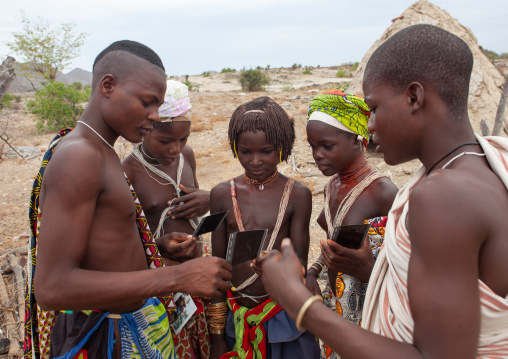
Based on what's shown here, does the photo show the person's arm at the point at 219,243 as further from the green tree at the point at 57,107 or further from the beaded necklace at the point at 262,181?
the green tree at the point at 57,107

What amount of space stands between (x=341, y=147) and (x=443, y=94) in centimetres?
112

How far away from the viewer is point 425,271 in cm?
102

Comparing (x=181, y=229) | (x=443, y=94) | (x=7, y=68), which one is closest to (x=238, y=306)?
(x=181, y=229)

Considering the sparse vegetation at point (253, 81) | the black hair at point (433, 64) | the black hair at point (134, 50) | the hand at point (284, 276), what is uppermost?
the sparse vegetation at point (253, 81)

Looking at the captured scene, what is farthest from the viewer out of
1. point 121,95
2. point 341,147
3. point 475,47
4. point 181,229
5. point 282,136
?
point 475,47

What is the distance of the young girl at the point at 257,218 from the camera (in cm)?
231

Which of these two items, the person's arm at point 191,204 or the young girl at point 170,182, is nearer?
the young girl at point 170,182

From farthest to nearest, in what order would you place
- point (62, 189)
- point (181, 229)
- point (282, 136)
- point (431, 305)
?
point (181, 229) < point (282, 136) < point (62, 189) < point (431, 305)

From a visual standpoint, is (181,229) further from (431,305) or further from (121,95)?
(431,305)

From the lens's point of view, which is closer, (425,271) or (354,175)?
(425,271)

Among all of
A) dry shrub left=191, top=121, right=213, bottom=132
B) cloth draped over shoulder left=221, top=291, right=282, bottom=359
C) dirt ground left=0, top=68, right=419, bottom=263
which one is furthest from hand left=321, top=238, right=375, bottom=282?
dry shrub left=191, top=121, right=213, bottom=132

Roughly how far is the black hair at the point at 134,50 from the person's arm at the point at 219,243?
0.96m

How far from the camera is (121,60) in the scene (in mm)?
1715

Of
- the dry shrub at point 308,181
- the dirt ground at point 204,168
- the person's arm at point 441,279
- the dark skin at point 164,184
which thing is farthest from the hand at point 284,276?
the dry shrub at point 308,181
